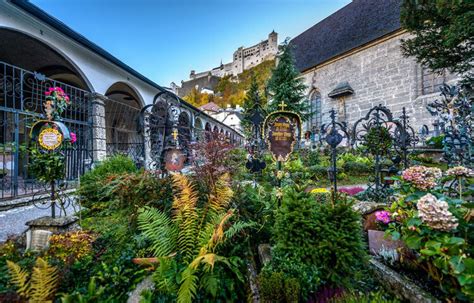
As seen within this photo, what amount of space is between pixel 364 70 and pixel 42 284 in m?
18.1

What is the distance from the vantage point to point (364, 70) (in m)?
14.6

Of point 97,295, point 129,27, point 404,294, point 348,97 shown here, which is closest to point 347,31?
point 348,97

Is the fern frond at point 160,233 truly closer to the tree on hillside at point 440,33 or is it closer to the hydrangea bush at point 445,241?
the hydrangea bush at point 445,241

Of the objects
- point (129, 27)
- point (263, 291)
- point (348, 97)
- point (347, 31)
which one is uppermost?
point (347, 31)

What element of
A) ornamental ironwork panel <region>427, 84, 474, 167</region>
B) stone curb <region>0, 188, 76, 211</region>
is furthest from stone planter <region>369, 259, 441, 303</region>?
stone curb <region>0, 188, 76, 211</region>

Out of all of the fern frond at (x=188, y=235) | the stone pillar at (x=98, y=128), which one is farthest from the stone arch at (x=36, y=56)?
the fern frond at (x=188, y=235)

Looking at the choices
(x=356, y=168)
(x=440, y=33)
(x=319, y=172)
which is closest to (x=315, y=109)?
(x=440, y=33)

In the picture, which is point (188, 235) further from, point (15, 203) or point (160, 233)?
point (15, 203)

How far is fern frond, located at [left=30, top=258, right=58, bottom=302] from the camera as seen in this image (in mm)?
1577

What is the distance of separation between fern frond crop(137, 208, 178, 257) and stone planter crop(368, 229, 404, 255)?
2.26 metres

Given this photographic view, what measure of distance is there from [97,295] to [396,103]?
16771 mm

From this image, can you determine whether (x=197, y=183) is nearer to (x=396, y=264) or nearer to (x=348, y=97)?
(x=396, y=264)

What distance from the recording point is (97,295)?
5.55 ft

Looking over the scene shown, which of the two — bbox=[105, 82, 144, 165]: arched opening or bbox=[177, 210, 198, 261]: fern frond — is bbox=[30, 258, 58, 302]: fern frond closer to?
bbox=[177, 210, 198, 261]: fern frond
